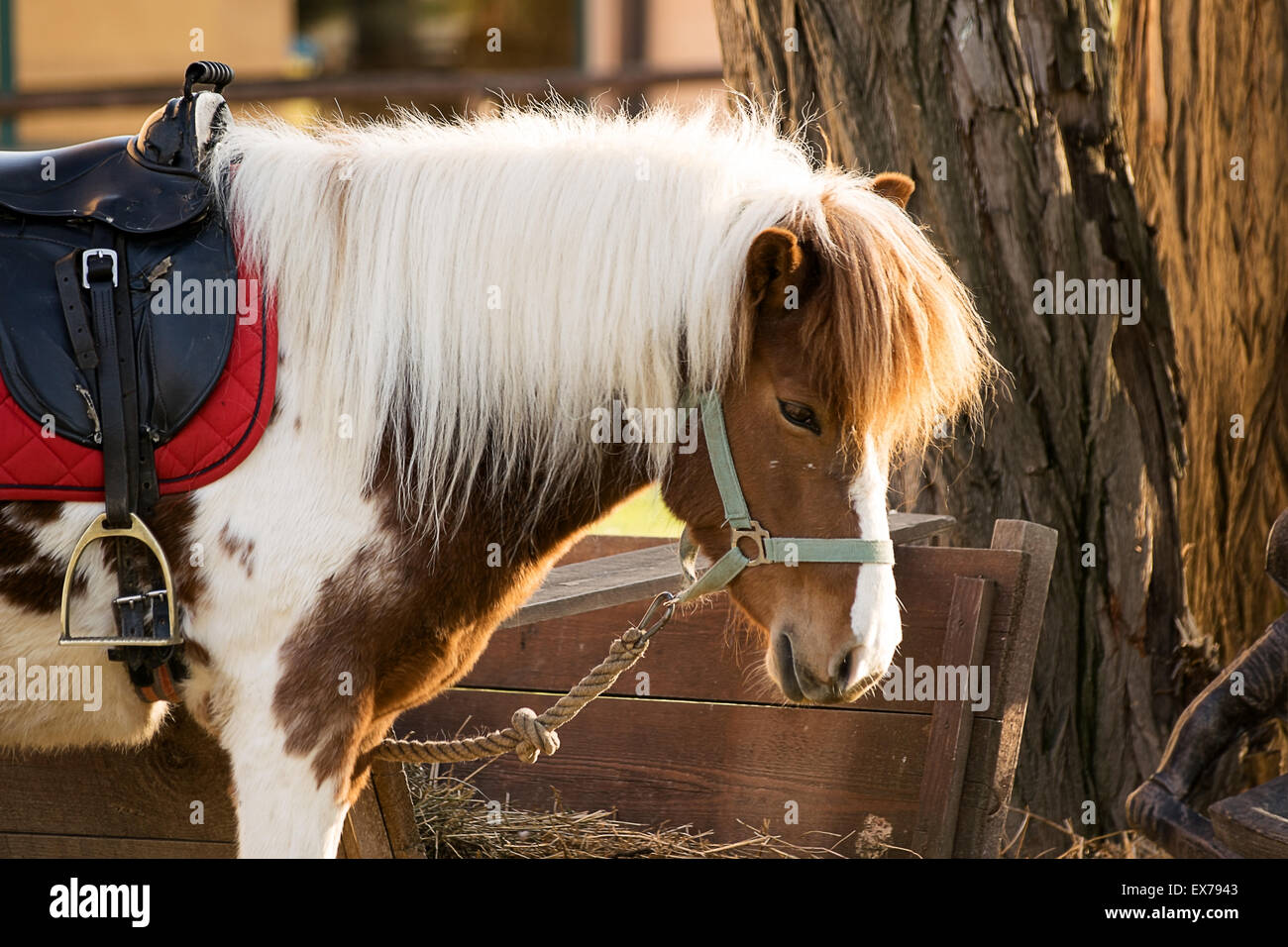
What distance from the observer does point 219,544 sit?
1882mm

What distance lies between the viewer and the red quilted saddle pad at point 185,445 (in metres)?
1.86

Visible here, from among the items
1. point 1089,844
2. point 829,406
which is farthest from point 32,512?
point 1089,844

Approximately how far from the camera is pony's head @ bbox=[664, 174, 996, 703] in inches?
74.7

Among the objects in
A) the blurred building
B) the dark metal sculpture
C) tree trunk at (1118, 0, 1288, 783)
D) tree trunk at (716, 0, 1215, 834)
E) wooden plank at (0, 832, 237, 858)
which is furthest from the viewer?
the blurred building

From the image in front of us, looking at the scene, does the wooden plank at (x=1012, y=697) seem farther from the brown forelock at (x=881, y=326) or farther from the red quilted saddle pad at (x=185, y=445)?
the red quilted saddle pad at (x=185, y=445)

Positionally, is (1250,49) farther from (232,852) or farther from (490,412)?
(232,852)

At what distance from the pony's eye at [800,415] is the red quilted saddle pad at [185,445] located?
798mm

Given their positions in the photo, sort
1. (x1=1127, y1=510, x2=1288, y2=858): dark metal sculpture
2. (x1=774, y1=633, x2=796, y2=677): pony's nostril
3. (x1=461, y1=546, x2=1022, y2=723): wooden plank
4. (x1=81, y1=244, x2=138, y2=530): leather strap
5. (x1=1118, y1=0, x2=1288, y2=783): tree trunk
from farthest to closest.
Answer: (x1=1118, y1=0, x2=1288, y2=783): tree trunk < (x1=461, y1=546, x2=1022, y2=723): wooden plank < (x1=1127, y1=510, x2=1288, y2=858): dark metal sculpture < (x1=774, y1=633, x2=796, y2=677): pony's nostril < (x1=81, y1=244, x2=138, y2=530): leather strap

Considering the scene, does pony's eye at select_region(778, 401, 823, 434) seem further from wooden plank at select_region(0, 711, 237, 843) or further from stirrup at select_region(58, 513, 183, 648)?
wooden plank at select_region(0, 711, 237, 843)

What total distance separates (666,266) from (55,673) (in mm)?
1153

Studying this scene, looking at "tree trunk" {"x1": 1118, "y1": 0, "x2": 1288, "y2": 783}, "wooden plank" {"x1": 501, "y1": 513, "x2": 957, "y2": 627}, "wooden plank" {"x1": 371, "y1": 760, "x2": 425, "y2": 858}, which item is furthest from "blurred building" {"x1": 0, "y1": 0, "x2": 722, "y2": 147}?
"wooden plank" {"x1": 371, "y1": 760, "x2": 425, "y2": 858}

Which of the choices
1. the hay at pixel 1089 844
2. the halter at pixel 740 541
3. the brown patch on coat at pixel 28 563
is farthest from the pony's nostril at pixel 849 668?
the hay at pixel 1089 844

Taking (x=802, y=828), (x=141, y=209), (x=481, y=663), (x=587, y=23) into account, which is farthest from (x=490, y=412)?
(x=587, y=23)

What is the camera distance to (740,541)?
78.4 inches
